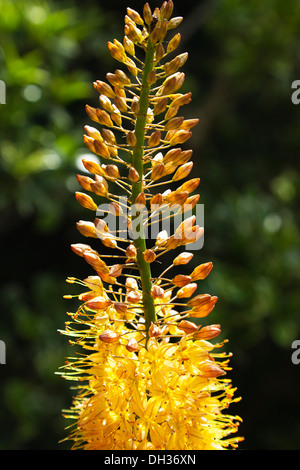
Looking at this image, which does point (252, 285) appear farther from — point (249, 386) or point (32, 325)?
point (32, 325)

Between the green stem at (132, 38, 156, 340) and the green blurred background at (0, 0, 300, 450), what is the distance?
264 centimetres

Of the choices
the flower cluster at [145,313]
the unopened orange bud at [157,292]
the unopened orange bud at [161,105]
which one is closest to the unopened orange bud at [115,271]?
the flower cluster at [145,313]

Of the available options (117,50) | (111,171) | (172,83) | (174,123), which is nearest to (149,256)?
(111,171)

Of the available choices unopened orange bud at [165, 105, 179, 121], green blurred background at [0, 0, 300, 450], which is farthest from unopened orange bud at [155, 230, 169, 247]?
green blurred background at [0, 0, 300, 450]

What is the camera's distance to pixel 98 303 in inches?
54.8

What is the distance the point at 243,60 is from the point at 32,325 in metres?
3.16

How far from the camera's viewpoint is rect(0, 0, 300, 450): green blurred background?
407 centimetres

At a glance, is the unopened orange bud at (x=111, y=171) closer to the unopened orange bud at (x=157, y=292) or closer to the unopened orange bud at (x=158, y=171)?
the unopened orange bud at (x=158, y=171)

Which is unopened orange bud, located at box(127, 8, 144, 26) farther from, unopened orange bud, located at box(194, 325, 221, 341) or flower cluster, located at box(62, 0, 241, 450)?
unopened orange bud, located at box(194, 325, 221, 341)

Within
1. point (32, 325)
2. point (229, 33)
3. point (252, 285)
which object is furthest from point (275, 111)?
point (32, 325)

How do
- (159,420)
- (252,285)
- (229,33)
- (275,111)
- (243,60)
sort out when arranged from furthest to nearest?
(275,111) → (229,33) → (243,60) → (252,285) → (159,420)

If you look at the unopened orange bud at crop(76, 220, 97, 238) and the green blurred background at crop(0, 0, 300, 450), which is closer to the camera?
the unopened orange bud at crop(76, 220, 97, 238)

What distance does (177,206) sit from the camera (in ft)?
4.59

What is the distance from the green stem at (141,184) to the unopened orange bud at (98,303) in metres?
0.11
